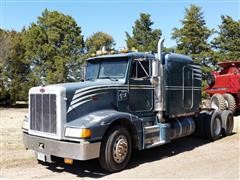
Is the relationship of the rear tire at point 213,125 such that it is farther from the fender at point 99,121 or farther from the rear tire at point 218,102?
the rear tire at point 218,102

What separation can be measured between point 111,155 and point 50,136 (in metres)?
1.33

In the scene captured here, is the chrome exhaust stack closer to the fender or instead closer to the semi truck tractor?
the semi truck tractor

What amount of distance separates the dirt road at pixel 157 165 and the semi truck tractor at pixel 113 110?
35 centimetres

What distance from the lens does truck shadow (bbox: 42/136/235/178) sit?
8391 millimetres

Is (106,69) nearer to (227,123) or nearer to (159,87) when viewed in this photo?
(159,87)

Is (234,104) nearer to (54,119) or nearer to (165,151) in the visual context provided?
(165,151)

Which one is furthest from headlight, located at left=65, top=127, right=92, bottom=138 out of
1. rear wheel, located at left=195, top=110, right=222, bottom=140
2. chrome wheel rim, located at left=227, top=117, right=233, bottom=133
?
chrome wheel rim, located at left=227, top=117, right=233, bottom=133

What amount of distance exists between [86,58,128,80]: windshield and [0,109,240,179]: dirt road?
2076 millimetres

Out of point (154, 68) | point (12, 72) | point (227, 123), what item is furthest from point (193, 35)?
point (154, 68)

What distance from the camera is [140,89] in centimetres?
934

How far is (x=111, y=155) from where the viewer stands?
26.2ft

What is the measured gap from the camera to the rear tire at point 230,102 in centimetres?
1835

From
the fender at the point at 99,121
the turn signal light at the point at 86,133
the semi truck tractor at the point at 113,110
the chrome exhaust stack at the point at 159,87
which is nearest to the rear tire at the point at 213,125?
the semi truck tractor at the point at 113,110

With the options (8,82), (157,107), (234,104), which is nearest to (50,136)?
(157,107)
